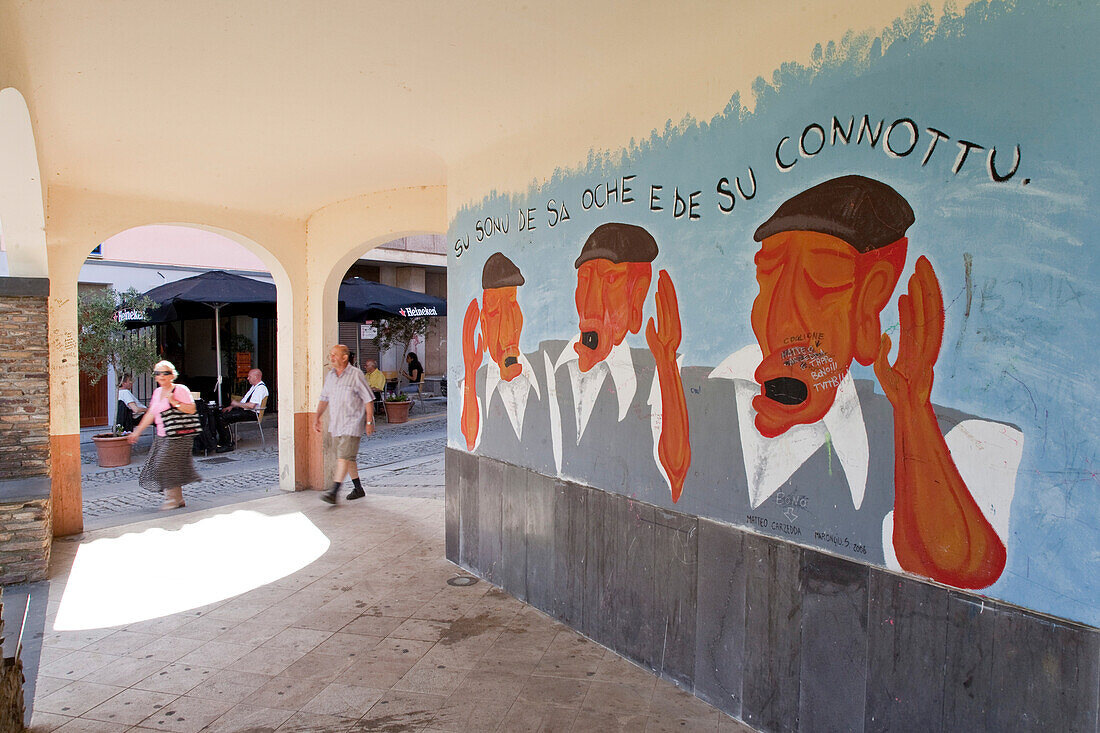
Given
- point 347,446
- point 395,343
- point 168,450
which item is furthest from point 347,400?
point 395,343

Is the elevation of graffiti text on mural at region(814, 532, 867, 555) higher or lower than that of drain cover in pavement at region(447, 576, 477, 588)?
higher

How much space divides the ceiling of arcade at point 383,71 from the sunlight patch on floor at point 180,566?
3.67 metres

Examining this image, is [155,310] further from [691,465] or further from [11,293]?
[691,465]

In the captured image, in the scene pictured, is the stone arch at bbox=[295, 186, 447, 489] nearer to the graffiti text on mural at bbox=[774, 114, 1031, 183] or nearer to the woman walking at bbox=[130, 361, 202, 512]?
the woman walking at bbox=[130, 361, 202, 512]

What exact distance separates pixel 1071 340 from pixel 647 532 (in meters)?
2.44

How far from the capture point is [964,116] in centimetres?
278

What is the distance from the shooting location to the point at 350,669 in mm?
4316

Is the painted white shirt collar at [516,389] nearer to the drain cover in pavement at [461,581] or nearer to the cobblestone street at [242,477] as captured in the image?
the drain cover in pavement at [461,581]

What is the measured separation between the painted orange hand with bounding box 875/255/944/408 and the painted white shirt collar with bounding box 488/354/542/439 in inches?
106

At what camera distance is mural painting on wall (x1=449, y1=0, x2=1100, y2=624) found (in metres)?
2.54

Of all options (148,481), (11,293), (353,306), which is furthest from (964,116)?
(353,306)

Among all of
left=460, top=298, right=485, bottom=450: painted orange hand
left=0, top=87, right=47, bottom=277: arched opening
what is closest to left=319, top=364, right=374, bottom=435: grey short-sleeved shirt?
left=460, top=298, right=485, bottom=450: painted orange hand

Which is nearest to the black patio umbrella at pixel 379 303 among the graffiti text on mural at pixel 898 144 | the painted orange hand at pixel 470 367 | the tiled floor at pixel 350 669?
the painted orange hand at pixel 470 367

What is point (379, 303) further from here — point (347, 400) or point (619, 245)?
point (619, 245)
